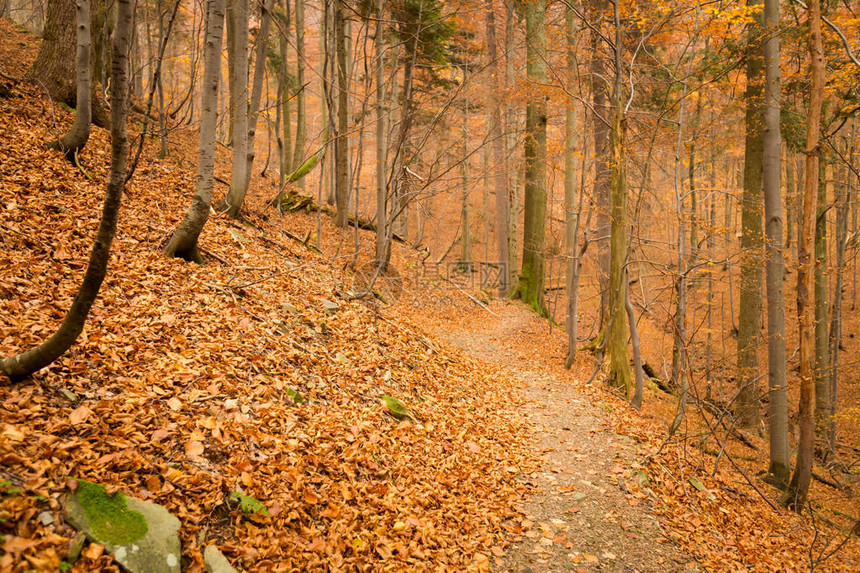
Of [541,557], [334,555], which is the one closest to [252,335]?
[334,555]

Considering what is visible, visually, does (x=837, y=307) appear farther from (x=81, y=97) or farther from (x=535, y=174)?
(x=81, y=97)

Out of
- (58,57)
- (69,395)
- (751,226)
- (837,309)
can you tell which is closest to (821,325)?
(837,309)

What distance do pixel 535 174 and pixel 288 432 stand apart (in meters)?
11.6

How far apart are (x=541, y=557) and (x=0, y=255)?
5.40m

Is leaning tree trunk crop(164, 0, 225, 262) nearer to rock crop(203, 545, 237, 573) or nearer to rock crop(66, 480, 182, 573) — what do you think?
rock crop(66, 480, 182, 573)

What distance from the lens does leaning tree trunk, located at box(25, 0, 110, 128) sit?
24.5ft

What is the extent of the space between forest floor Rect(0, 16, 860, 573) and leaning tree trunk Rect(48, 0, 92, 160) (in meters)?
0.29

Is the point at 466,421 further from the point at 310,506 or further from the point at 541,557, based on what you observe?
the point at 310,506

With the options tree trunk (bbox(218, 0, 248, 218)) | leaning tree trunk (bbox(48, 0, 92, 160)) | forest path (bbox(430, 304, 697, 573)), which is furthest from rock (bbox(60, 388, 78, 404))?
tree trunk (bbox(218, 0, 248, 218))

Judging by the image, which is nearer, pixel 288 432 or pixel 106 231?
pixel 106 231

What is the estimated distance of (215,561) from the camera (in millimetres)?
2545

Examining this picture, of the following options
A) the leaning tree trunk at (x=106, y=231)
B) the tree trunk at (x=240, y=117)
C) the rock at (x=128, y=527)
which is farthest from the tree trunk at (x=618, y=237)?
the rock at (x=128, y=527)

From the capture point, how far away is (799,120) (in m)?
10.8

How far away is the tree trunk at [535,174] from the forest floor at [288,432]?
687 cm
